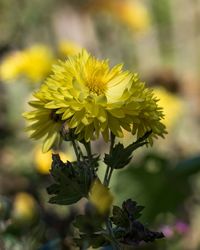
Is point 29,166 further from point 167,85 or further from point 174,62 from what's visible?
point 174,62

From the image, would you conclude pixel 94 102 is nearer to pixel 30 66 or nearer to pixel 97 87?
pixel 97 87

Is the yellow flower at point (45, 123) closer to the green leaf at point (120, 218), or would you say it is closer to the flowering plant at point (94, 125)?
the flowering plant at point (94, 125)

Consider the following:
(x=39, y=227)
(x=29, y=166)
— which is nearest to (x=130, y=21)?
(x=29, y=166)

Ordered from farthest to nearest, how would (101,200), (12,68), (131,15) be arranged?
(131,15) < (12,68) < (101,200)

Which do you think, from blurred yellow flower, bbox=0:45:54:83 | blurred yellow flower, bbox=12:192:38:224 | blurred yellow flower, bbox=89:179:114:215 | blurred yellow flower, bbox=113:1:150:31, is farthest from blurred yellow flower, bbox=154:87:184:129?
blurred yellow flower, bbox=89:179:114:215

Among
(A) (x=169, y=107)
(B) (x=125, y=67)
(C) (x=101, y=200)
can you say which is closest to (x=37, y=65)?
(A) (x=169, y=107)
